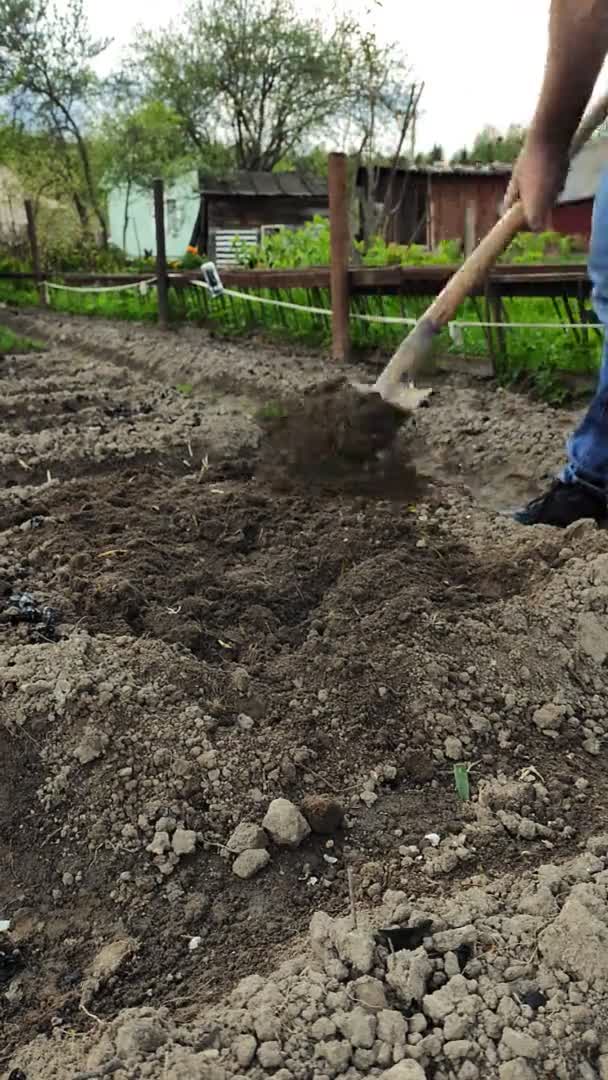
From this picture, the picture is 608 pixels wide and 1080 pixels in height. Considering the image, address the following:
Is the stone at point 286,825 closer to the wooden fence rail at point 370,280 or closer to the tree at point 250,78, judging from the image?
the wooden fence rail at point 370,280

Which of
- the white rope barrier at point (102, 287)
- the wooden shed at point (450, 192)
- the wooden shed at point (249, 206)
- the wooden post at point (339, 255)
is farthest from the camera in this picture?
the wooden shed at point (249, 206)

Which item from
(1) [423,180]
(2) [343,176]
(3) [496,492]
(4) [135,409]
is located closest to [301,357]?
(2) [343,176]

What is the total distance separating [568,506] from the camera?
9.77ft

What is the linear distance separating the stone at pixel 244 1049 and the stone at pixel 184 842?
0.48 m

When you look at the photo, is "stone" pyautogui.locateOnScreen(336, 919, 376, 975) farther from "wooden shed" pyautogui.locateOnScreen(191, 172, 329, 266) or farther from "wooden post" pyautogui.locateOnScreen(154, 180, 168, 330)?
"wooden shed" pyautogui.locateOnScreen(191, 172, 329, 266)

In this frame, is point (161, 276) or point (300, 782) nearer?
point (300, 782)

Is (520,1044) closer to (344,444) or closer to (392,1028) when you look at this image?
(392,1028)

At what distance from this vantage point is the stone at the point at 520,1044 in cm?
111

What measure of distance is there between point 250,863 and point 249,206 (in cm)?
2733

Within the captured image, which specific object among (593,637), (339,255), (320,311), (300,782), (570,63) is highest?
(570,63)

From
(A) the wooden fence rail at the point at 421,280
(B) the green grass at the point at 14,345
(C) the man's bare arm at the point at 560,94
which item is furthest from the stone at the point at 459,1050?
(B) the green grass at the point at 14,345

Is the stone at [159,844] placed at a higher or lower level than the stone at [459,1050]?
lower

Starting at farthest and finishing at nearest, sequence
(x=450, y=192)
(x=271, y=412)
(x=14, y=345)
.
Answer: (x=450, y=192) → (x=14, y=345) → (x=271, y=412)

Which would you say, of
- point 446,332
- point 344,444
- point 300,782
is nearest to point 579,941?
point 300,782
